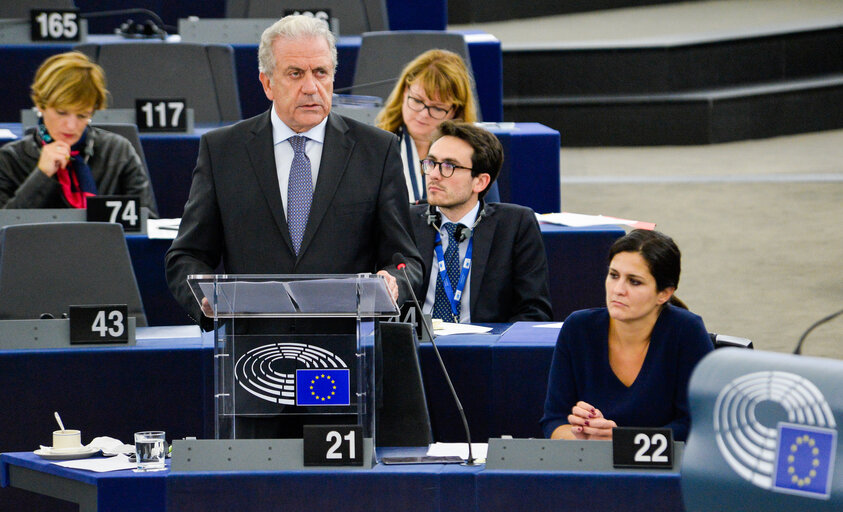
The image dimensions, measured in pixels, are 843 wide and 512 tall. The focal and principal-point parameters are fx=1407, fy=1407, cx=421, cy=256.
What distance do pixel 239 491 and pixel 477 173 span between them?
1.49m

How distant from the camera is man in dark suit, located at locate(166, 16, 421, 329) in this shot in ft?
8.04

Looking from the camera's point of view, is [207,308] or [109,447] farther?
[109,447]

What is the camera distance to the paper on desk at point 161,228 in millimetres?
3915

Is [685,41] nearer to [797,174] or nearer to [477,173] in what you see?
[797,174]

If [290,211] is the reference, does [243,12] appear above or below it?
above

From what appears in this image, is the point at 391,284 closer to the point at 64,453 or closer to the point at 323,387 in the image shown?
the point at 323,387

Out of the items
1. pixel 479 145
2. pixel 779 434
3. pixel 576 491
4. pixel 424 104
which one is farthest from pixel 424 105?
pixel 779 434

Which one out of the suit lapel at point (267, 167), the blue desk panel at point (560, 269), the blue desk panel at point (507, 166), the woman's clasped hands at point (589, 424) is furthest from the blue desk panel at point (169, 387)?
the blue desk panel at point (507, 166)

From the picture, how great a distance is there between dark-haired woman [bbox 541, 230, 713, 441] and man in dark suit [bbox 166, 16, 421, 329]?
1.52 ft

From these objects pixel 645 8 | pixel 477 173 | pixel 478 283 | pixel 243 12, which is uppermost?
pixel 645 8

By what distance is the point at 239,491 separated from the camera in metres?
2.28

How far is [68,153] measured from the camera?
415cm

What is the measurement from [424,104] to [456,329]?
0.97 m

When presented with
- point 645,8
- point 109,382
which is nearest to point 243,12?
point 109,382
